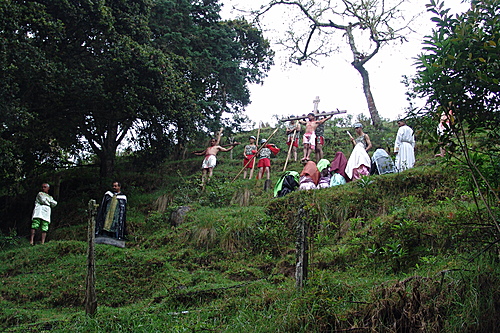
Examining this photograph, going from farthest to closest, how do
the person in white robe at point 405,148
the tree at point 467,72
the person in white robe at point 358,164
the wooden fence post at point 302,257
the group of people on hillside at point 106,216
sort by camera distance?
the person in white robe at point 405,148 < the person in white robe at point 358,164 < the group of people on hillside at point 106,216 < the wooden fence post at point 302,257 < the tree at point 467,72

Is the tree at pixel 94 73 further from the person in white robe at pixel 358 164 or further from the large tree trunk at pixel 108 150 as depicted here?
the person in white robe at pixel 358 164

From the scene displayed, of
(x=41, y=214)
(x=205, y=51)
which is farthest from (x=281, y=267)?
(x=205, y=51)

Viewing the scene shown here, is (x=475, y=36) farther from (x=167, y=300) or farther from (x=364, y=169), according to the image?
(x=364, y=169)

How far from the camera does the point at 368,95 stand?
21.8 meters

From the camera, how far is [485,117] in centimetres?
452

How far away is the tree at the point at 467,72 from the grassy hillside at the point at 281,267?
82cm

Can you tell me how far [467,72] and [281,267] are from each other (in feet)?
16.4

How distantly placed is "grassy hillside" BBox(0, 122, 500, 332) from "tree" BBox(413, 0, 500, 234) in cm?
82

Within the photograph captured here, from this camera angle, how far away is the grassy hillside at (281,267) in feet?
17.4

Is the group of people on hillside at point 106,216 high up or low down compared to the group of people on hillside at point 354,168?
down

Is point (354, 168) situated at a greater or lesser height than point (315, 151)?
lesser

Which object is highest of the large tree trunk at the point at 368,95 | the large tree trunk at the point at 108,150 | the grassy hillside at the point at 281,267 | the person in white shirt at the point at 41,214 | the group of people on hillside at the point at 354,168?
the large tree trunk at the point at 368,95

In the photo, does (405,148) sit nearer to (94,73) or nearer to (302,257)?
(302,257)

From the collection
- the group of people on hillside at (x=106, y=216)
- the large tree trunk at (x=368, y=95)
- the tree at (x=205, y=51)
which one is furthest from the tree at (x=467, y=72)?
the large tree trunk at (x=368, y=95)
